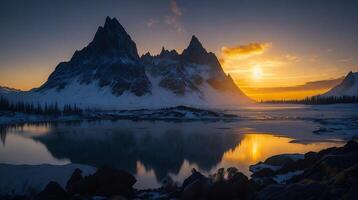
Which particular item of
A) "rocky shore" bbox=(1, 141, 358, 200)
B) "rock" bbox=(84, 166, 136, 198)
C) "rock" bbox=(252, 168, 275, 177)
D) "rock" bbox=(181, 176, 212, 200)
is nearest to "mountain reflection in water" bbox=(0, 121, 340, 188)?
"rock" bbox=(252, 168, 275, 177)

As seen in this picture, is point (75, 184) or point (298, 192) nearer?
point (298, 192)

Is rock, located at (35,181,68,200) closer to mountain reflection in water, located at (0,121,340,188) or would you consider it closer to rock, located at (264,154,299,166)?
mountain reflection in water, located at (0,121,340,188)

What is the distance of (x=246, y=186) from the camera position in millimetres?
15469

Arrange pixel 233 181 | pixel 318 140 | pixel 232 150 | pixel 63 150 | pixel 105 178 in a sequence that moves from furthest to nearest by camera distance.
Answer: pixel 318 140 → pixel 63 150 → pixel 232 150 → pixel 105 178 → pixel 233 181

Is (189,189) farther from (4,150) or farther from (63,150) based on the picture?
(4,150)

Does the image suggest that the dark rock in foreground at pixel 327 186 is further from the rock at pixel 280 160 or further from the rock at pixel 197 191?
the rock at pixel 280 160

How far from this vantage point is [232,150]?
36812 mm

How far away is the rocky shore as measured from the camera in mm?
10672

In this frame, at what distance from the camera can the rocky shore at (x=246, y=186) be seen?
35.0 feet

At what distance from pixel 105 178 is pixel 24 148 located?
93.6 ft

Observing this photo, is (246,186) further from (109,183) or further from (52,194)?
(52,194)

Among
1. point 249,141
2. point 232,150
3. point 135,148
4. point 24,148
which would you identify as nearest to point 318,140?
point 249,141

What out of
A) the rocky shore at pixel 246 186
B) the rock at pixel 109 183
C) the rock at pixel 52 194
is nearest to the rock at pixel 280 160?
the rocky shore at pixel 246 186

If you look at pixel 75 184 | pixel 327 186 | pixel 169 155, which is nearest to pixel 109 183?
pixel 75 184
